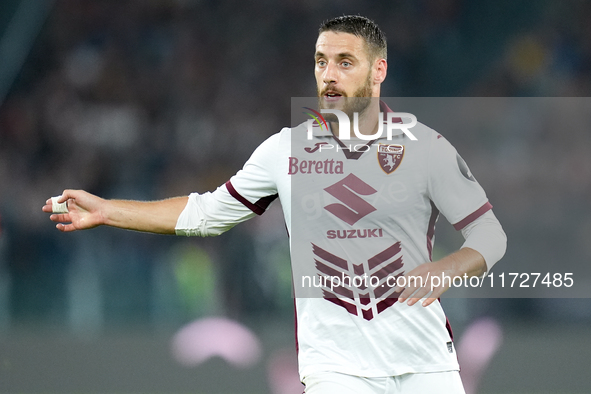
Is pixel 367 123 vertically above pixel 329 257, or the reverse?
pixel 367 123

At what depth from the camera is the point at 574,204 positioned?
27.9ft

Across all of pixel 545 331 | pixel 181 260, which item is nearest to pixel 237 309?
pixel 181 260

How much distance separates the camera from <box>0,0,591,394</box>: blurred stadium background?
266 inches

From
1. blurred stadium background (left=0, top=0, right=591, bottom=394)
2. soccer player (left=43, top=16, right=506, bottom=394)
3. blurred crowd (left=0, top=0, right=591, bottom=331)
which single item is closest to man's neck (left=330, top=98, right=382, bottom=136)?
soccer player (left=43, top=16, right=506, bottom=394)

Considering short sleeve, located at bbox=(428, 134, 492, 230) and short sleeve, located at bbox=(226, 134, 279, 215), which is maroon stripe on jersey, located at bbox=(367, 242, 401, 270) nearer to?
short sleeve, located at bbox=(428, 134, 492, 230)

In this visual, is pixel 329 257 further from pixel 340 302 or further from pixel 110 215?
pixel 110 215

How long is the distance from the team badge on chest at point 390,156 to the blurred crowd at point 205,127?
5.09m

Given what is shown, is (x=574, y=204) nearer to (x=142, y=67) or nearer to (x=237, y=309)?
(x=237, y=309)

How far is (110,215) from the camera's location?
10.5 feet

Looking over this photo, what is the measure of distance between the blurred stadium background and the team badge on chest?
3127 mm

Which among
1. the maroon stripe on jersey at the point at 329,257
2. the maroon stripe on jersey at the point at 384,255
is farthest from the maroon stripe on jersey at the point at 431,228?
the maroon stripe on jersey at the point at 329,257

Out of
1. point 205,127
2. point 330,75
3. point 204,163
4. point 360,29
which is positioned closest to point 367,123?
point 330,75

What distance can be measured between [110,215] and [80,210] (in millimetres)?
147

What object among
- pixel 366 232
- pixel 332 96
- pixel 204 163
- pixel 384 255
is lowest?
pixel 384 255
